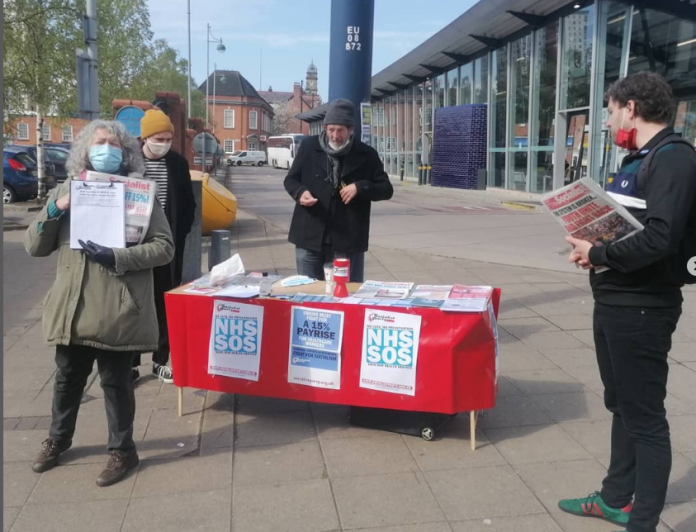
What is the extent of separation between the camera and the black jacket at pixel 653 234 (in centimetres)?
239

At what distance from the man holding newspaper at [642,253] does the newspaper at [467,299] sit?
943mm

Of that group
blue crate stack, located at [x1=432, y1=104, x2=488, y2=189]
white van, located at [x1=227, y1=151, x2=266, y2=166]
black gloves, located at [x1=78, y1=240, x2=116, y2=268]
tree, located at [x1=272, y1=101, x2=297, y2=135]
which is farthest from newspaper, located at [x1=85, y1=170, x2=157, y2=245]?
tree, located at [x1=272, y1=101, x2=297, y2=135]

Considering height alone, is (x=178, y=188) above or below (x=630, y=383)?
above

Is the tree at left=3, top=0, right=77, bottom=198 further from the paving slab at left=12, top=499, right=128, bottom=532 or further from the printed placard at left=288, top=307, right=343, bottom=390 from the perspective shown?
the paving slab at left=12, top=499, right=128, bottom=532

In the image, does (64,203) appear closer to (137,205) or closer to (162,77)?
(137,205)

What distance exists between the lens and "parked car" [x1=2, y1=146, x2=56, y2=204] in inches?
731

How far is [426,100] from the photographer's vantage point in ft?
115

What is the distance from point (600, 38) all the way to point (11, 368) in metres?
19.2

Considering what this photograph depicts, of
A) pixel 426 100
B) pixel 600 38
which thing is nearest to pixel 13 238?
pixel 600 38

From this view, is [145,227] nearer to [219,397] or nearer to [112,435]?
[112,435]

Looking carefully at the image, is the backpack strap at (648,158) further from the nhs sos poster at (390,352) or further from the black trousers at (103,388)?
the black trousers at (103,388)

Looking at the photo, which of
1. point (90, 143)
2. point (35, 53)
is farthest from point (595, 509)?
point (35, 53)

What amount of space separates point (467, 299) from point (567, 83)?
782 inches

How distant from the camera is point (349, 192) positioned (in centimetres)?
452
